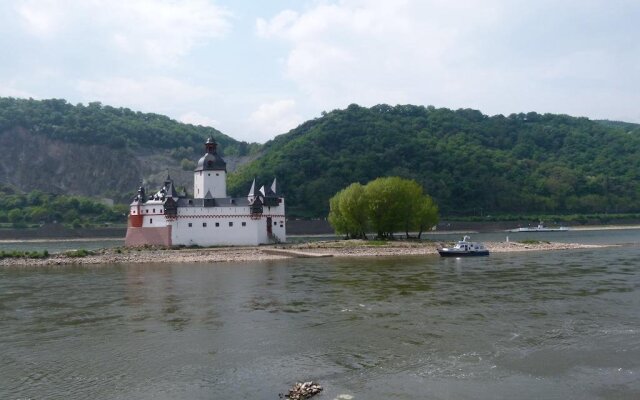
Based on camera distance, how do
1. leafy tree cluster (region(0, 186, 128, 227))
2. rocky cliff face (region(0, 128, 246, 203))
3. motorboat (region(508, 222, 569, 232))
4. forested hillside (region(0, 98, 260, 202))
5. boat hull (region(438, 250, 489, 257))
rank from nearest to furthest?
boat hull (region(438, 250, 489, 257)) < motorboat (region(508, 222, 569, 232)) < leafy tree cluster (region(0, 186, 128, 227)) < rocky cliff face (region(0, 128, 246, 203)) < forested hillside (region(0, 98, 260, 202))

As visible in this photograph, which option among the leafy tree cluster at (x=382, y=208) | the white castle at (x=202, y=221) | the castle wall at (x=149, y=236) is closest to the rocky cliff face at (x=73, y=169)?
the castle wall at (x=149, y=236)

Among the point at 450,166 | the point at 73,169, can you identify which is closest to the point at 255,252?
the point at 450,166

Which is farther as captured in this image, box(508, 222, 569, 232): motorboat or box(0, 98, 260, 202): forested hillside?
box(0, 98, 260, 202): forested hillside

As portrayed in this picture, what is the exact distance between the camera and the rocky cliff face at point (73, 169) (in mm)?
152875

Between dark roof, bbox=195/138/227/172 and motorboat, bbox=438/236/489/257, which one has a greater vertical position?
dark roof, bbox=195/138/227/172

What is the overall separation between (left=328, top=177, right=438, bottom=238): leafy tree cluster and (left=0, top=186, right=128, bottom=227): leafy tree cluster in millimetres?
68305

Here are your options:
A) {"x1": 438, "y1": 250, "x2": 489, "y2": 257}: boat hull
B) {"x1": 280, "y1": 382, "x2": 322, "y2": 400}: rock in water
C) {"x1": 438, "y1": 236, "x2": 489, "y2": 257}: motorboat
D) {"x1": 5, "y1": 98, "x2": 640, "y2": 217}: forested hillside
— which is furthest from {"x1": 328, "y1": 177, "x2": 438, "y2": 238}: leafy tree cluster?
{"x1": 5, "y1": 98, "x2": 640, "y2": 217}: forested hillside

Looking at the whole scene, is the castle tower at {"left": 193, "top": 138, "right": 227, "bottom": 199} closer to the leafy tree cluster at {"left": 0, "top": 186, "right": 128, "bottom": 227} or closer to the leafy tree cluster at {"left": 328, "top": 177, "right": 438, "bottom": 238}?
the leafy tree cluster at {"left": 328, "top": 177, "right": 438, "bottom": 238}

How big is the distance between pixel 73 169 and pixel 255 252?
118929 mm

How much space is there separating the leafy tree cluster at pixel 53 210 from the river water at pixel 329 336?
89001 millimetres

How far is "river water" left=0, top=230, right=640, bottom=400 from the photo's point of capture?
1488 cm

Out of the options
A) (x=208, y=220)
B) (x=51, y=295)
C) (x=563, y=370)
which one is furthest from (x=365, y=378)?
(x=208, y=220)

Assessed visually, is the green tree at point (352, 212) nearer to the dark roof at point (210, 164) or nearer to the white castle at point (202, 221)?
the white castle at point (202, 221)

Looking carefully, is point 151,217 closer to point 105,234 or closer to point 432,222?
point 432,222
